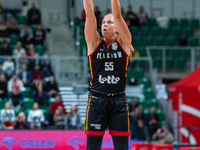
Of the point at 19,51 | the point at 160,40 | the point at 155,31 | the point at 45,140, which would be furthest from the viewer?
the point at 155,31

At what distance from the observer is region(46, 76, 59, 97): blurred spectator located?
46.6 feet

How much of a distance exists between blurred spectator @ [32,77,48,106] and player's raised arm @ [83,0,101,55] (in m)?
9.45

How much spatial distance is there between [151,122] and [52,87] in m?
3.84

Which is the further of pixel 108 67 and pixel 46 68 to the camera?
pixel 46 68

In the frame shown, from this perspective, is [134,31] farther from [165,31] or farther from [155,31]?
[165,31]

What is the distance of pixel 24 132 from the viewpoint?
9.94m

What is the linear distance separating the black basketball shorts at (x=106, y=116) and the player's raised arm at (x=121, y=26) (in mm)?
661

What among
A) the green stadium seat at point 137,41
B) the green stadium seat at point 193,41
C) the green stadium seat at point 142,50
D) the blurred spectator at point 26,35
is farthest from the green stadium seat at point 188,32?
the blurred spectator at point 26,35

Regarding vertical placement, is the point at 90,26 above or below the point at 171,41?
above

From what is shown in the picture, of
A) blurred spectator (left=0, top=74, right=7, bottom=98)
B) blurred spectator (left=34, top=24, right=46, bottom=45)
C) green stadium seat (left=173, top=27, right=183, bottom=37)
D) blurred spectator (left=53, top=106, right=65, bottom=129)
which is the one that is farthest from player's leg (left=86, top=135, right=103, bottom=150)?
green stadium seat (left=173, top=27, right=183, bottom=37)

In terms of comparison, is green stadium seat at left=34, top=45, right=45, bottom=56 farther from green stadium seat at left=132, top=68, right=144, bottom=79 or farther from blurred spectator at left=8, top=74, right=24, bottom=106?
green stadium seat at left=132, top=68, right=144, bottom=79

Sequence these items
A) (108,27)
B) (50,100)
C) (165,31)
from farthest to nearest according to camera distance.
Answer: (165,31), (50,100), (108,27)

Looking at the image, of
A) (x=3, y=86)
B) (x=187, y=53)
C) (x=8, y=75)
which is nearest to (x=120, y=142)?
(x=3, y=86)

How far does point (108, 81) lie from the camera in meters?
4.68
